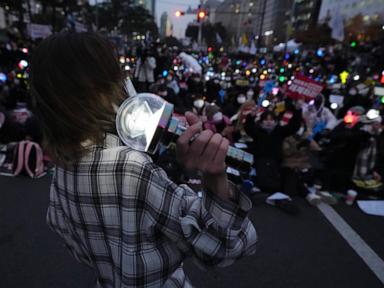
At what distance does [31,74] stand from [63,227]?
53 centimetres

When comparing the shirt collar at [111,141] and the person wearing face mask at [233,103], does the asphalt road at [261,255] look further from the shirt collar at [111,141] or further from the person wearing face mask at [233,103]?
the person wearing face mask at [233,103]

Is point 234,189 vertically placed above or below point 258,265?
above

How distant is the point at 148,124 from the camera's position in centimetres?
66

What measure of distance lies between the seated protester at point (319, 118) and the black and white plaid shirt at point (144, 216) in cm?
746

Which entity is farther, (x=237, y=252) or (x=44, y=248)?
(x=44, y=248)

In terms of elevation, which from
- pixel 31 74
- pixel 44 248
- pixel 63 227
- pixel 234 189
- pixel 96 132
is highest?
pixel 31 74

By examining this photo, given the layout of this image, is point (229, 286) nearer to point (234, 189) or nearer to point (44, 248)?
point (44, 248)

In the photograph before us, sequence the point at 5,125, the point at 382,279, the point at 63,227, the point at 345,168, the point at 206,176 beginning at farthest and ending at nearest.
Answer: the point at 5,125
the point at 345,168
the point at 382,279
the point at 63,227
the point at 206,176

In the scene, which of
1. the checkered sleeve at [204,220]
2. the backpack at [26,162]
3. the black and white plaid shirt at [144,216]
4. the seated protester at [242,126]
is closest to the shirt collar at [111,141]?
the black and white plaid shirt at [144,216]

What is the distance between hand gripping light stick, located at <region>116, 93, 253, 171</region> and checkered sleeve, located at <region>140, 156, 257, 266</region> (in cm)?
14

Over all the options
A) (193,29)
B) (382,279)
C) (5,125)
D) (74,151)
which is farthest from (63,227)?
(193,29)

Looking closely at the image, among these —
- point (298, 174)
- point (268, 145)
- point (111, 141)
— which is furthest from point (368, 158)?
point (111, 141)

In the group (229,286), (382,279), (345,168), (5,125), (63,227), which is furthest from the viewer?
(5,125)

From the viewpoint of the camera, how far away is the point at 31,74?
83cm
